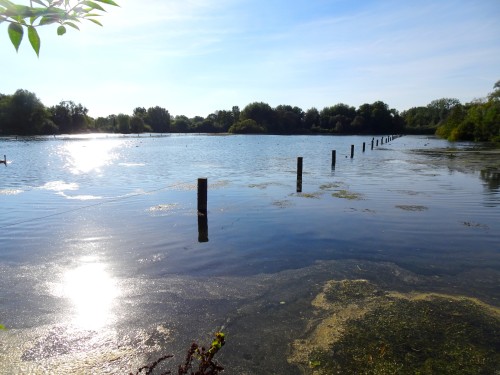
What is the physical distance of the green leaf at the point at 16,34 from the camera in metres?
1.51

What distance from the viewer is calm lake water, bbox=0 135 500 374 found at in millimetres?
6027

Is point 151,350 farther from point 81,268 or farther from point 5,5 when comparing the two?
point 5,5

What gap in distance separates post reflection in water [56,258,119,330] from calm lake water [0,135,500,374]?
4 cm

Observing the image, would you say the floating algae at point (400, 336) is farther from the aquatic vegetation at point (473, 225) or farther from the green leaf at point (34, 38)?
the aquatic vegetation at point (473, 225)

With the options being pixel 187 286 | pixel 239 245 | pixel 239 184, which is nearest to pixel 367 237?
pixel 239 245

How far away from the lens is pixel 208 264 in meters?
9.67

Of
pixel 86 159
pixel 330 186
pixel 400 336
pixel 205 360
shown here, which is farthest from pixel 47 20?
pixel 86 159

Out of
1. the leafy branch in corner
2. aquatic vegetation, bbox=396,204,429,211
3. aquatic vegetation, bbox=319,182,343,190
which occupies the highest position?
the leafy branch in corner

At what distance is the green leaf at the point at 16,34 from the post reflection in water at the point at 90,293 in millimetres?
6154

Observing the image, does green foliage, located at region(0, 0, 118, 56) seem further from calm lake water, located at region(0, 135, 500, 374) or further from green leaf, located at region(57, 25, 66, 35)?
calm lake water, located at region(0, 135, 500, 374)

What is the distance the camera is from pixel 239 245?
11242 millimetres

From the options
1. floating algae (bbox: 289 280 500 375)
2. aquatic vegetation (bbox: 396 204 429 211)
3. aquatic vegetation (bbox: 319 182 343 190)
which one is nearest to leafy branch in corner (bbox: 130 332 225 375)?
floating algae (bbox: 289 280 500 375)

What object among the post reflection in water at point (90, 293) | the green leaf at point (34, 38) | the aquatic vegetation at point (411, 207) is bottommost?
the post reflection in water at point (90, 293)

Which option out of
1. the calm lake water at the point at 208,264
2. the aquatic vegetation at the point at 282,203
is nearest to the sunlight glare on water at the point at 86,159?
the calm lake water at the point at 208,264
